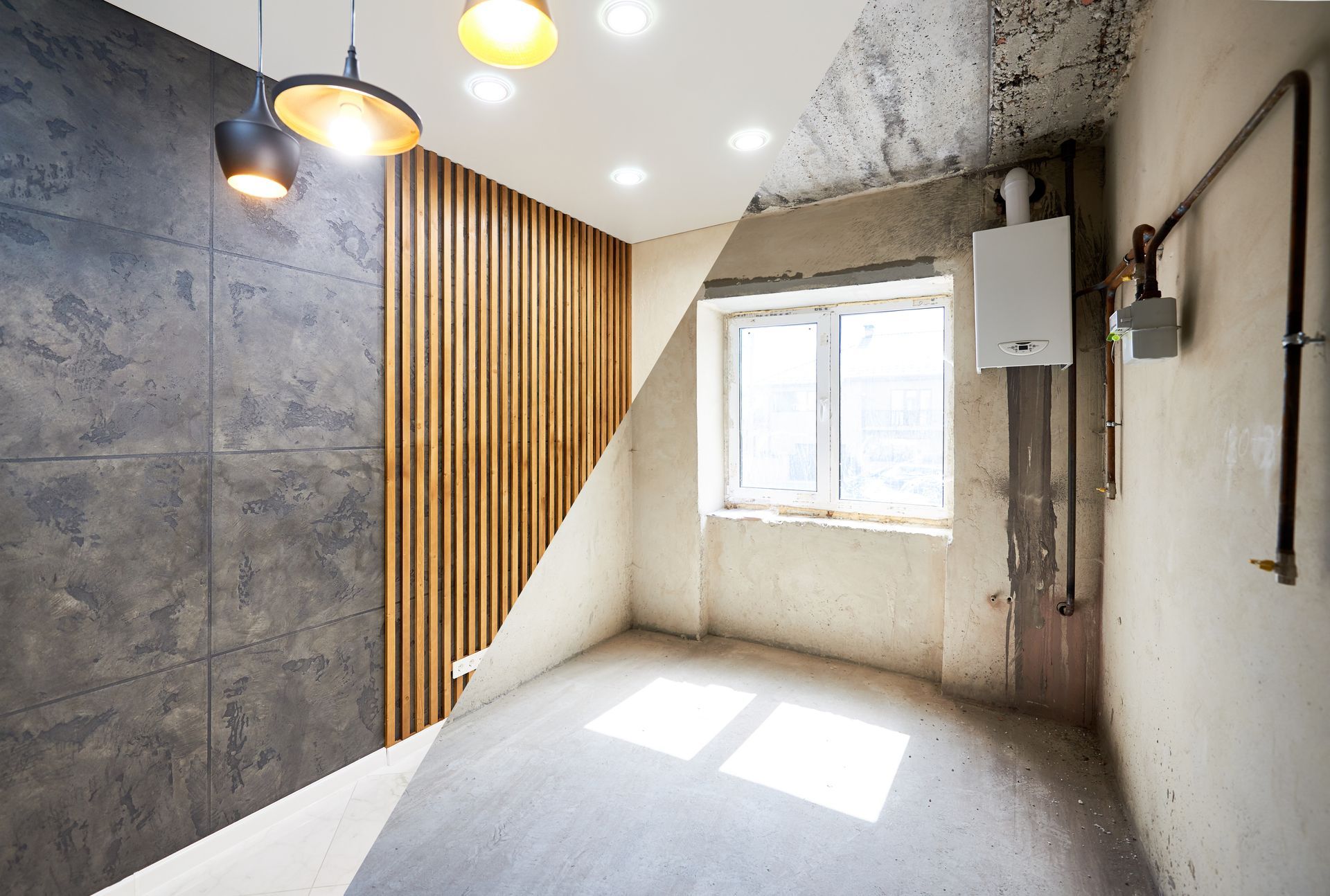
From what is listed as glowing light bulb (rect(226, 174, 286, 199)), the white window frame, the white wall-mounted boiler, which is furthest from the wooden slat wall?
the white wall-mounted boiler

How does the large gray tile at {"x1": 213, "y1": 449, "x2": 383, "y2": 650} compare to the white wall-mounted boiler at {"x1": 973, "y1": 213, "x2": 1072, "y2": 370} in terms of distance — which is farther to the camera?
the white wall-mounted boiler at {"x1": 973, "y1": 213, "x2": 1072, "y2": 370}

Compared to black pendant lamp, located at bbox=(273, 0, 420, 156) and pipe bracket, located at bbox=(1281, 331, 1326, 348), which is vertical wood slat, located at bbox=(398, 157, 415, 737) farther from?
pipe bracket, located at bbox=(1281, 331, 1326, 348)

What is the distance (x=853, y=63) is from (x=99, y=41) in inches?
86.9

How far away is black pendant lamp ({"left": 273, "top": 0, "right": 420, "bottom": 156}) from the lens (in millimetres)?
1257

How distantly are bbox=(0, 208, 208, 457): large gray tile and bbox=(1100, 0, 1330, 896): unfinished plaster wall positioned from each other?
2630mm

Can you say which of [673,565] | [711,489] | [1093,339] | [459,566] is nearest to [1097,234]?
[1093,339]

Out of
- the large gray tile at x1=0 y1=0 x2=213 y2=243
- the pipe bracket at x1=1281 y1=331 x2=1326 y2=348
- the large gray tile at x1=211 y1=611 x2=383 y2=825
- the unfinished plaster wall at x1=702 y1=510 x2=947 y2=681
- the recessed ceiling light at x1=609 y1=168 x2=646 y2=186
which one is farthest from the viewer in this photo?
the unfinished plaster wall at x1=702 y1=510 x2=947 y2=681

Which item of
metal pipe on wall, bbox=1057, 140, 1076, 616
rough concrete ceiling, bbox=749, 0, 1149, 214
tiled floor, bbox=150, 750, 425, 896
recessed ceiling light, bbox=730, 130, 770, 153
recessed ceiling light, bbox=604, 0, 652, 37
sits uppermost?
rough concrete ceiling, bbox=749, 0, 1149, 214

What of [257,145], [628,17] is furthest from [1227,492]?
[257,145]

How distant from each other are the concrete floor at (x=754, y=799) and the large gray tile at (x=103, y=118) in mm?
2061

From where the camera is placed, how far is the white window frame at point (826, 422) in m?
3.28

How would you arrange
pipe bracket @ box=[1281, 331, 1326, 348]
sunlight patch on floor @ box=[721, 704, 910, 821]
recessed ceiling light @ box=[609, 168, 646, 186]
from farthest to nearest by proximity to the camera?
recessed ceiling light @ box=[609, 168, 646, 186], sunlight patch on floor @ box=[721, 704, 910, 821], pipe bracket @ box=[1281, 331, 1326, 348]

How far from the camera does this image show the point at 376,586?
2371 mm

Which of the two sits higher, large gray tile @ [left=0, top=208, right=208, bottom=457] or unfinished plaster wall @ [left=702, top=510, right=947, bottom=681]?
large gray tile @ [left=0, top=208, right=208, bottom=457]
